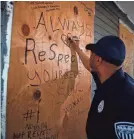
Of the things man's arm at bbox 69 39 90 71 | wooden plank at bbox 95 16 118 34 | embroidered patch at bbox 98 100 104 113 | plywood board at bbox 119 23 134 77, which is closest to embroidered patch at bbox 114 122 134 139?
embroidered patch at bbox 98 100 104 113

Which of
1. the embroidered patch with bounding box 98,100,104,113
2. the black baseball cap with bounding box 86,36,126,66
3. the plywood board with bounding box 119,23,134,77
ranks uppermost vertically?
the plywood board with bounding box 119,23,134,77

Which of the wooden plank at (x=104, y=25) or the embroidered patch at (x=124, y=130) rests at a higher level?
the wooden plank at (x=104, y=25)

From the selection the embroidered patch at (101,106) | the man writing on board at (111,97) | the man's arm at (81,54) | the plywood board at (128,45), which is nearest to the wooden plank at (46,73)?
the man's arm at (81,54)

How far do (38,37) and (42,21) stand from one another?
0.21 metres

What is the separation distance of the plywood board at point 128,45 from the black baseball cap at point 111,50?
4283 millimetres

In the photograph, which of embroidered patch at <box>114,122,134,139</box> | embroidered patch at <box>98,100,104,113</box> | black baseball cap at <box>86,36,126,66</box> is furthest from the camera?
black baseball cap at <box>86,36,126,66</box>

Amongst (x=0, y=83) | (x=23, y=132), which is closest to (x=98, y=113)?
(x=23, y=132)

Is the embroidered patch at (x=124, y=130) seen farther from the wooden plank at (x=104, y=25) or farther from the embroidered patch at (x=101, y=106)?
the wooden plank at (x=104, y=25)

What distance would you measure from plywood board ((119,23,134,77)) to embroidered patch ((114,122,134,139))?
4.95 meters

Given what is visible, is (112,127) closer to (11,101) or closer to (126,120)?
(126,120)

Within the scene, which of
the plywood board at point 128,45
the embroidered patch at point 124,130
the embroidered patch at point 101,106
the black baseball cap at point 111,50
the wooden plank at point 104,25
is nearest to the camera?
the embroidered patch at point 124,130

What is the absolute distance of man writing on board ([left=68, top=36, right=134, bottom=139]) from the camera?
254cm

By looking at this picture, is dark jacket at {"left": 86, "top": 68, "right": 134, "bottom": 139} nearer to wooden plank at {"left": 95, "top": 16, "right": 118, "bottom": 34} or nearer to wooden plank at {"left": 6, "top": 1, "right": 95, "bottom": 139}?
wooden plank at {"left": 6, "top": 1, "right": 95, "bottom": 139}

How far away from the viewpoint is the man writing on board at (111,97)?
2535 mm
